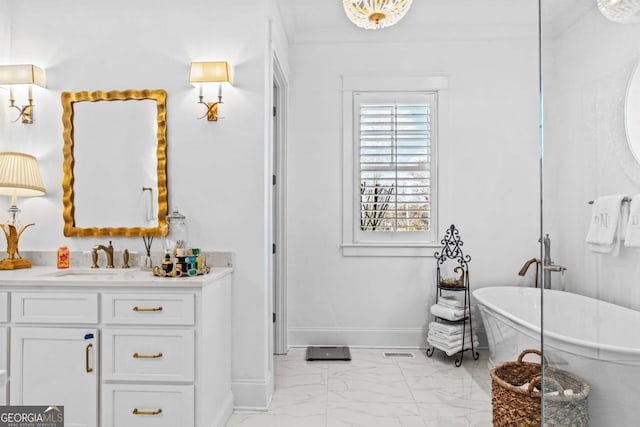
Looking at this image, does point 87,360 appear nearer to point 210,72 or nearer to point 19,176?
point 19,176

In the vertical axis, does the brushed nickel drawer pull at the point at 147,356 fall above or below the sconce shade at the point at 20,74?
below

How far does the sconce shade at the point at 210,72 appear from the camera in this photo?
2.53 meters

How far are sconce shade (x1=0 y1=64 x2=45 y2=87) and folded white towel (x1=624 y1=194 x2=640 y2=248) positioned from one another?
3146 millimetres

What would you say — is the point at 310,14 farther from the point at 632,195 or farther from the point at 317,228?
the point at 632,195

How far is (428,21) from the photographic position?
3.62 metres

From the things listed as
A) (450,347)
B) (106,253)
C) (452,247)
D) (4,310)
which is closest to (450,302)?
(450,347)

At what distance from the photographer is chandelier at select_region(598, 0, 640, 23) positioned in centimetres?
85

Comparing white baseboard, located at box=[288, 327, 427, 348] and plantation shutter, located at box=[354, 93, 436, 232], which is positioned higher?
plantation shutter, located at box=[354, 93, 436, 232]

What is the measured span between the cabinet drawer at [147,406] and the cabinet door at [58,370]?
79 mm

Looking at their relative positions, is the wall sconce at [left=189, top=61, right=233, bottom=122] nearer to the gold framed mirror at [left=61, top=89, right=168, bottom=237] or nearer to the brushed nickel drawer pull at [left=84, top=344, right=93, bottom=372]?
the gold framed mirror at [left=61, top=89, right=168, bottom=237]

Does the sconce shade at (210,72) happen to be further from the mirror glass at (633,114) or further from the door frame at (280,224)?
the mirror glass at (633,114)

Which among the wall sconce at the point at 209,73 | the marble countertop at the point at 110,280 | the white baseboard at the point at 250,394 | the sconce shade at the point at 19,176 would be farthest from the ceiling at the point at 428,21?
the white baseboard at the point at 250,394

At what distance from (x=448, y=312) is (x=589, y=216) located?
2623mm

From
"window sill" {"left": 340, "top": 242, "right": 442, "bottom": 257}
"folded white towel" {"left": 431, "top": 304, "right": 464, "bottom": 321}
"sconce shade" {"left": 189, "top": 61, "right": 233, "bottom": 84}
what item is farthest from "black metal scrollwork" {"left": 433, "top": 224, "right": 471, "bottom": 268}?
"sconce shade" {"left": 189, "top": 61, "right": 233, "bottom": 84}
